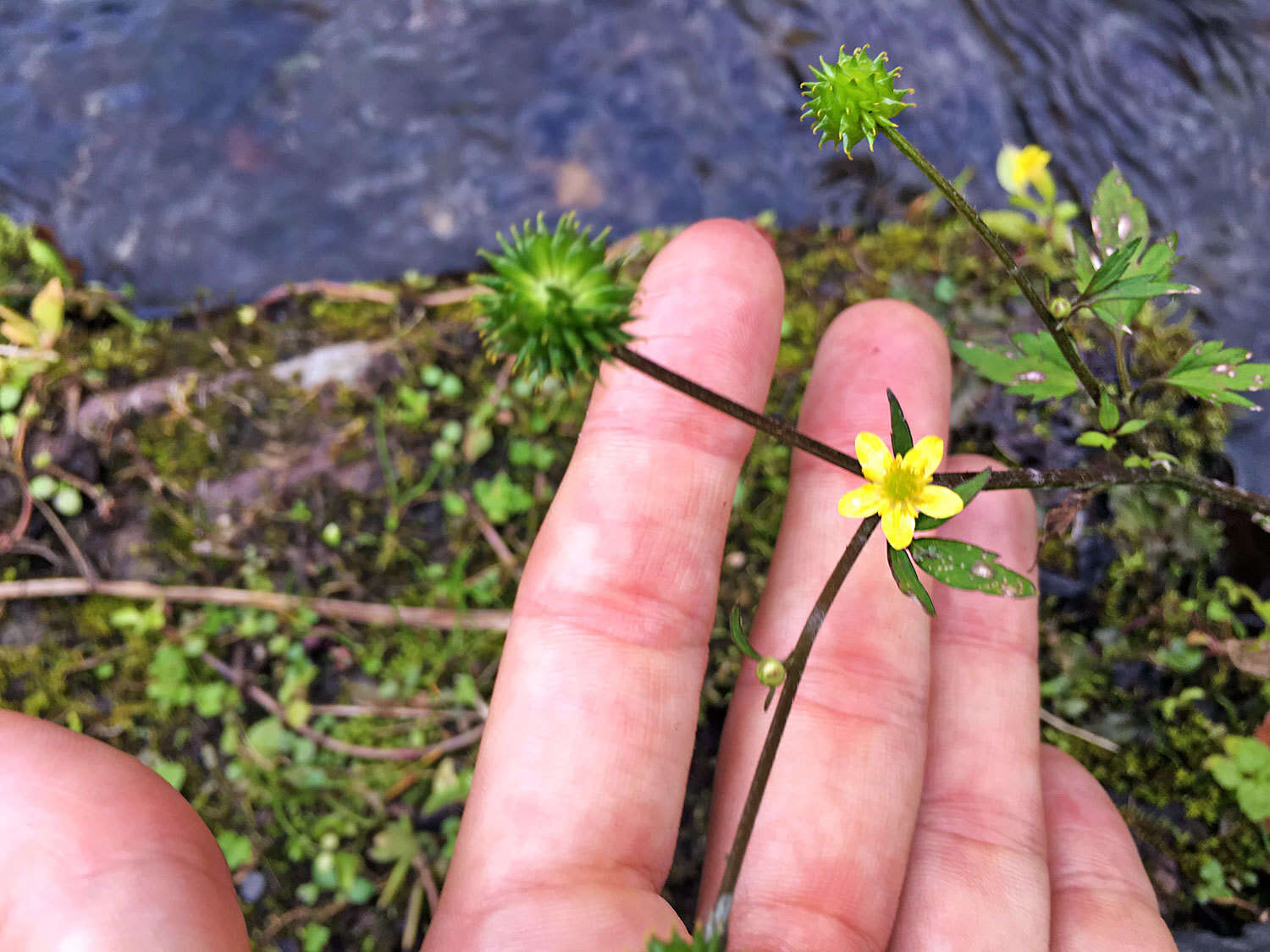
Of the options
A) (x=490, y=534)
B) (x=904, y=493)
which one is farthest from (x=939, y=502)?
(x=490, y=534)

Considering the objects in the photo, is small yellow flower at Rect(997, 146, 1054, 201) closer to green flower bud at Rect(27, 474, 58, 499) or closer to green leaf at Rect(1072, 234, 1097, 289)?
green leaf at Rect(1072, 234, 1097, 289)

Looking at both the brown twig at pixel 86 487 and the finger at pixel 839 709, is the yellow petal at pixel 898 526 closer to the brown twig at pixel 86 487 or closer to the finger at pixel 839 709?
the finger at pixel 839 709

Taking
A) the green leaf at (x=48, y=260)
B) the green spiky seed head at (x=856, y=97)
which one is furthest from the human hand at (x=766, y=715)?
the green leaf at (x=48, y=260)

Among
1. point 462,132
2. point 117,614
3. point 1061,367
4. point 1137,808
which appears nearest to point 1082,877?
point 1137,808

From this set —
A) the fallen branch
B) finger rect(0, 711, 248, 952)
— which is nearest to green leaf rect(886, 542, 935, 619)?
the fallen branch

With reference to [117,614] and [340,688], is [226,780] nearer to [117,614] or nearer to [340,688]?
[340,688]

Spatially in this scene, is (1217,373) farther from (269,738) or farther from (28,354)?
(28,354)
